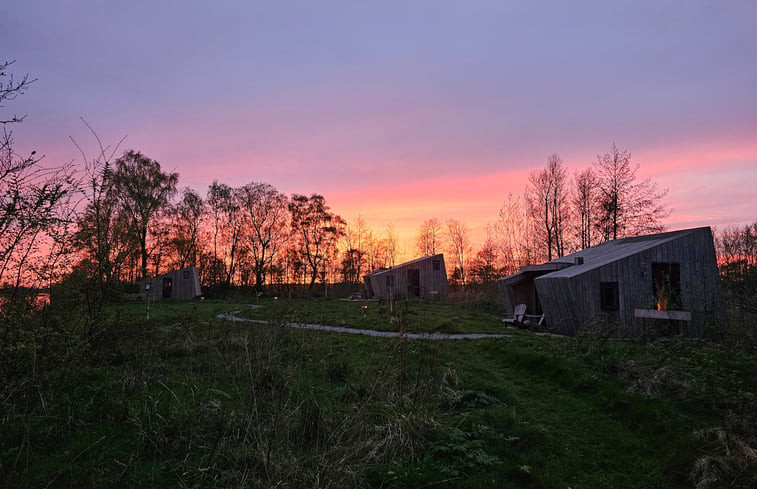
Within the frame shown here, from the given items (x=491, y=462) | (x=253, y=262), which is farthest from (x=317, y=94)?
(x=253, y=262)

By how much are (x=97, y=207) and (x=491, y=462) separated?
6047 mm

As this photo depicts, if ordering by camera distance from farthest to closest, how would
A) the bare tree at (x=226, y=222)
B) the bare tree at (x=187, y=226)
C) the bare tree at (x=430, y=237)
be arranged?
1. the bare tree at (x=430, y=237)
2. the bare tree at (x=226, y=222)
3. the bare tree at (x=187, y=226)

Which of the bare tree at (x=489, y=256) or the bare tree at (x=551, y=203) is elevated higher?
the bare tree at (x=551, y=203)

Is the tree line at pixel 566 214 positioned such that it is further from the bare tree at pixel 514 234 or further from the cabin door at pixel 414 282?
the cabin door at pixel 414 282

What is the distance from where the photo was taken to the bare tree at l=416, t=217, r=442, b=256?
139 ft

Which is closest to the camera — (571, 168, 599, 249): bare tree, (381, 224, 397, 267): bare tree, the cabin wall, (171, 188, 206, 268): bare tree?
the cabin wall

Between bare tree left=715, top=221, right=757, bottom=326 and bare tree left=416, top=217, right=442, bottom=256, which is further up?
bare tree left=416, top=217, right=442, bottom=256

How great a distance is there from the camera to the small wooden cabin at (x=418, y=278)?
103 ft

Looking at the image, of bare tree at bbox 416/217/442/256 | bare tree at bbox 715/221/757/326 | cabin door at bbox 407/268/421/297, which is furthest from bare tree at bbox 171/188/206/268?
bare tree at bbox 715/221/757/326

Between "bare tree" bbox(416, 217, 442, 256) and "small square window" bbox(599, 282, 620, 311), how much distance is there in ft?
96.0

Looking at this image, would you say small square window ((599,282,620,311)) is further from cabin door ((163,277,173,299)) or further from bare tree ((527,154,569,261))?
cabin door ((163,277,173,299))

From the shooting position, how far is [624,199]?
2361 cm

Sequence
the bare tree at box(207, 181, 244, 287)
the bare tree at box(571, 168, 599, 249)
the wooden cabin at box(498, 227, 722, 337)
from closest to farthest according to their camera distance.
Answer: the wooden cabin at box(498, 227, 722, 337)
the bare tree at box(571, 168, 599, 249)
the bare tree at box(207, 181, 244, 287)

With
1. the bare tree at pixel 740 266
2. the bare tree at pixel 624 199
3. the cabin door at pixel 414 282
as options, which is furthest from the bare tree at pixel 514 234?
the bare tree at pixel 740 266
